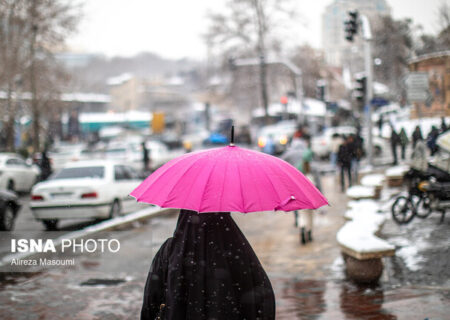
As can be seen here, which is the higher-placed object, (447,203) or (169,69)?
(169,69)

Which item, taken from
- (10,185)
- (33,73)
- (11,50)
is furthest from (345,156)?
(11,50)

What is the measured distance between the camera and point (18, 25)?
30.6 meters

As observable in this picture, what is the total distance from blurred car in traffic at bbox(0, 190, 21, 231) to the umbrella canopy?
29.5 ft

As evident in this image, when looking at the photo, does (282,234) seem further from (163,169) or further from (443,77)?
(163,169)

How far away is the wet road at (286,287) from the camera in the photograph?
20.0ft

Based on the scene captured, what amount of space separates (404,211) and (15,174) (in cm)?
1528

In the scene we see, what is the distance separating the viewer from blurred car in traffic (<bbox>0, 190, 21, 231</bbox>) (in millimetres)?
11666

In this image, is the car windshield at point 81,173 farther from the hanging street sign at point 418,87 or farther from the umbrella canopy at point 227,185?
the umbrella canopy at point 227,185

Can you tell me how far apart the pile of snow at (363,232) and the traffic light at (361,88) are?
9.78m

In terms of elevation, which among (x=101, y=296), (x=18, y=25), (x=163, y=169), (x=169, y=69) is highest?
(x=169, y=69)

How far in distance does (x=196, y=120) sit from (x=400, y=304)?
284 feet

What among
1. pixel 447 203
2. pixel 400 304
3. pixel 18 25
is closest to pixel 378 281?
pixel 400 304

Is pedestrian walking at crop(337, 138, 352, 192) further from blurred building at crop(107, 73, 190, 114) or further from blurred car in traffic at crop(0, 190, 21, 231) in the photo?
blurred building at crop(107, 73, 190, 114)

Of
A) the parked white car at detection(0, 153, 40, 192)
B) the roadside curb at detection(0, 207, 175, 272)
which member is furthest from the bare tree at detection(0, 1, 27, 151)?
the roadside curb at detection(0, 207, 175, 272)
